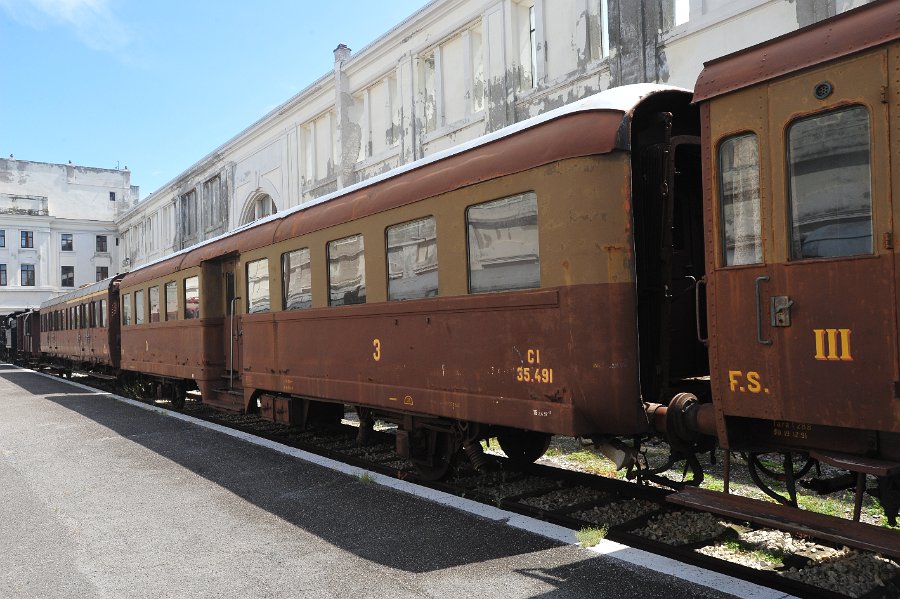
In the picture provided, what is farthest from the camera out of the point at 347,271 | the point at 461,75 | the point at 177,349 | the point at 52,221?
the point at 52,221

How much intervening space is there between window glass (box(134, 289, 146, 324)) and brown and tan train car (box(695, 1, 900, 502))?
13.6 m

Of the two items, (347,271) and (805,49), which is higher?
(805,49)

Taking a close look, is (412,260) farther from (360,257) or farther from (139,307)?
(139,307)

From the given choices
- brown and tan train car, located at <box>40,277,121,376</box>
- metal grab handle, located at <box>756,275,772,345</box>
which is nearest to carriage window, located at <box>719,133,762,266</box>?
metal grab handle, located at <box>756,275,772,345</box>

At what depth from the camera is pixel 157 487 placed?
697 centimetres

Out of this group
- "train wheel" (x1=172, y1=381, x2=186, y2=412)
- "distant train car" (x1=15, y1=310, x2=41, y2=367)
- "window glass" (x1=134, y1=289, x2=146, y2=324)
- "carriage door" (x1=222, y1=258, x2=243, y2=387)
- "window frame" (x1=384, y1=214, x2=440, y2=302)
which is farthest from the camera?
"distant train car" (x1=15, y1=310, x2=41, y2=367)

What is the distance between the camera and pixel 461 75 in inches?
692

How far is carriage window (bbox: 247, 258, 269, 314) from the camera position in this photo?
965 cm

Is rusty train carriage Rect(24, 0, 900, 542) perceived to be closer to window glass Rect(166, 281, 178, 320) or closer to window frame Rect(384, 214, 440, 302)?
window frame Rect(384, 214, 440, 302)

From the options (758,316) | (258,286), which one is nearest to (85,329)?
(258,286)

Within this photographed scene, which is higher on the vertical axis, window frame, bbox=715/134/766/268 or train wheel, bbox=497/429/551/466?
window frame, bbox=715/134/766/268

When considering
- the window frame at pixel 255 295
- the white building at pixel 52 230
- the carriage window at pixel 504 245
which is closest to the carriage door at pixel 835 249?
the carriage window at pixel 504 245

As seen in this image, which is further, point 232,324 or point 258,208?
point 258,208

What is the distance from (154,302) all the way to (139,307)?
1.25 meters
